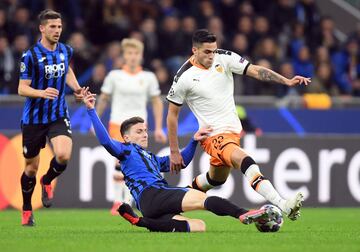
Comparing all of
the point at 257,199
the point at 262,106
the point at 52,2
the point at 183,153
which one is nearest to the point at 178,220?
the point at 183,153

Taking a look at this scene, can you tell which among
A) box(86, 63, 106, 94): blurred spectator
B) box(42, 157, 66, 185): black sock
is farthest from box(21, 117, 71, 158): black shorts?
box(86, 63, 106, 94): blurred spectator

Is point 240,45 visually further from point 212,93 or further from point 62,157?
point 62,157

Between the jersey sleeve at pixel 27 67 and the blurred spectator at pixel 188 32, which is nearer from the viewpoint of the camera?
the jersey sleeve at pixel 27 67

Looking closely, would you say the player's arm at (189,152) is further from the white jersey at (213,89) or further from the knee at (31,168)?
the knee at (31,168)

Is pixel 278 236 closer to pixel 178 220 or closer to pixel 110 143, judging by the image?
pixel 178 220

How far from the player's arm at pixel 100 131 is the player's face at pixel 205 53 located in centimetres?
136

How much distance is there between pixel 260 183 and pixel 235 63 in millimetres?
1443

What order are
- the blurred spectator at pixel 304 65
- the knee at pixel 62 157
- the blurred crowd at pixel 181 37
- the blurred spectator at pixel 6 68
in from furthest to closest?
1. the blurred spectator at pixel 304 65
2. the blurred crowd at pixel 181 37
3. the blurred spectator at pixel 6 68
4. the knee at pixel 62 157

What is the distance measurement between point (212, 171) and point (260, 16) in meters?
10.5

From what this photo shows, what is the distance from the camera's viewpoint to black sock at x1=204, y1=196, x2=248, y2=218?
30.8 feet

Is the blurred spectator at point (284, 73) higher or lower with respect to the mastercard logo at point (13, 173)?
higher

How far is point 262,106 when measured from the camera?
17938mm

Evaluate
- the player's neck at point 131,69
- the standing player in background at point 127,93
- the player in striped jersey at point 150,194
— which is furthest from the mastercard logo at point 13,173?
the player in striped jersey at point 150,194

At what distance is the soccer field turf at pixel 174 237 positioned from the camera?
333 inches
